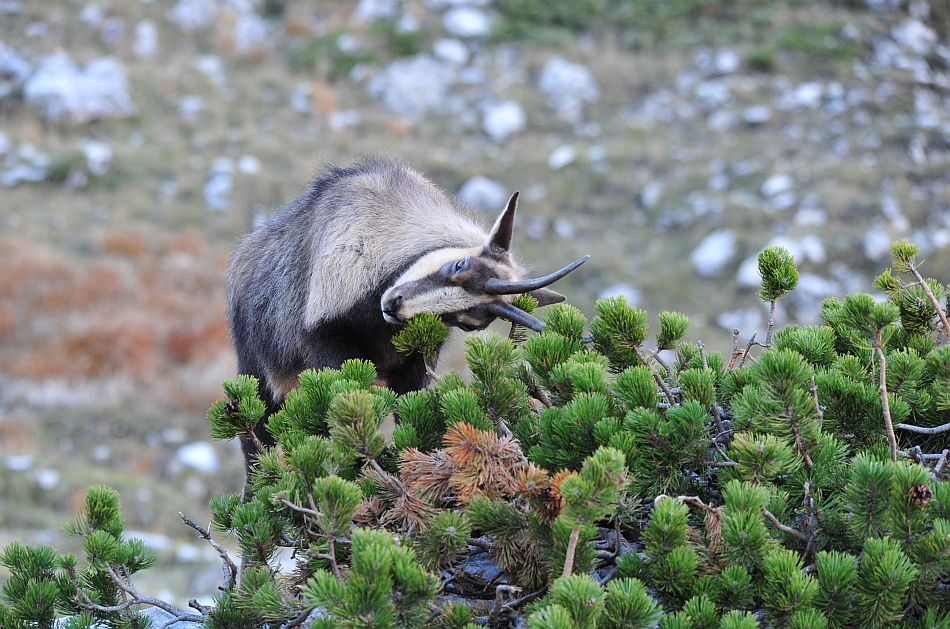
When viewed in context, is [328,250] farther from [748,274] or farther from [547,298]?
[748,274]

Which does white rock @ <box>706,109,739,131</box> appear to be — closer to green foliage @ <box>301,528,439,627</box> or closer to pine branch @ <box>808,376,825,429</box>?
pine branch @ <box>808,376,825,429</box>

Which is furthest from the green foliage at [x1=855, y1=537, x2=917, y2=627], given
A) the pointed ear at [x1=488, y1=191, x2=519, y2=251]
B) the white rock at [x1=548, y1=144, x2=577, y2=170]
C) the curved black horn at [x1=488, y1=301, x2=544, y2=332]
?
the white rock at [x1=548, y1=144, x2=577, y2=170]

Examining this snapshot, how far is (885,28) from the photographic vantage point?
1848cm

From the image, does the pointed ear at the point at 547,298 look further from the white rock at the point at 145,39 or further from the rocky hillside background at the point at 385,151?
the white rock at the point at 145,39

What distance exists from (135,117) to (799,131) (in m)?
12.1

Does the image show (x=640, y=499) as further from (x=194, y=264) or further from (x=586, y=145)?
(x=586, y=145)

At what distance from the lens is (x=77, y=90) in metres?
19.0

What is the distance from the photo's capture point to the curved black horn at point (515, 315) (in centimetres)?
418

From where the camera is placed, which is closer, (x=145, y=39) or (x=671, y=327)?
(x=671, y=327)

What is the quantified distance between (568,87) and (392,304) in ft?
50.0

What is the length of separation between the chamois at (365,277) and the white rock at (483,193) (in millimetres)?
9762

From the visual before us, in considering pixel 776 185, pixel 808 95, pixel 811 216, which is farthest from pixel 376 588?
pixel 808 95

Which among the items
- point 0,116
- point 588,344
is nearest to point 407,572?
point 588,344

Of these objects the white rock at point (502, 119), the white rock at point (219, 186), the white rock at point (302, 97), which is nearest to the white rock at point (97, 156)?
the white rock at point (219, 186)
